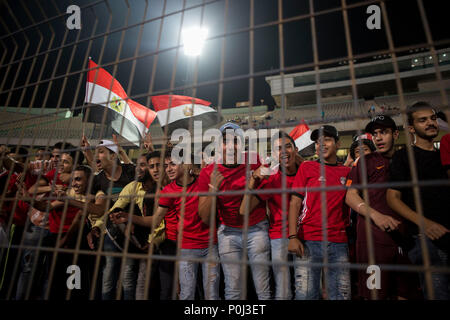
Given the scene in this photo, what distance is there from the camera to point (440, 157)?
171cm

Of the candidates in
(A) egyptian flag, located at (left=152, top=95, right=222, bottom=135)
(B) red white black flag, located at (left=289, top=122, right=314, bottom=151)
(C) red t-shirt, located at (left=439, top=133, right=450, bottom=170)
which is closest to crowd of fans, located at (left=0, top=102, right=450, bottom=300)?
(C) red t-shirt, located at (left=439, top=133, right=450, bottom=170)

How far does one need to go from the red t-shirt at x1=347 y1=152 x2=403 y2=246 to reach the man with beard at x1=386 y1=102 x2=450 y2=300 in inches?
7.2

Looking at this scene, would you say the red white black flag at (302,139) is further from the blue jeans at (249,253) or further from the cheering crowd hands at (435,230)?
the cheering crowd hands at (435,230)

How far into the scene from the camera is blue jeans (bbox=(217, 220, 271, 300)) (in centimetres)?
208

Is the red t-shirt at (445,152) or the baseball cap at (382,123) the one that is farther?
the baseball cap at (382,123)

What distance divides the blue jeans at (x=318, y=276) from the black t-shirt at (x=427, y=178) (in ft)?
1.88

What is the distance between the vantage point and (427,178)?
1.65m

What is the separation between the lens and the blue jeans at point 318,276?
1922 mm

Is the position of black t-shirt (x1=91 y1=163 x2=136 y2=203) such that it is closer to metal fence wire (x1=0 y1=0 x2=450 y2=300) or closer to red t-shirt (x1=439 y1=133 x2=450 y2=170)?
metal fence wire (x1=0 y1=0 x2=450 y2=300)

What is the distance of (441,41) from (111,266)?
3083 millimetres

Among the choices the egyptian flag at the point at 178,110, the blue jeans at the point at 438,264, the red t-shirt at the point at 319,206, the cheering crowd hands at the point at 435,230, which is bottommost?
the blue jeans at the point at 438,264

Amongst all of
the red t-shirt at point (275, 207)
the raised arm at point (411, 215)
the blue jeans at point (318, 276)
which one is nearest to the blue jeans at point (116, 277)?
the red t-shirt at point (275, 207)
